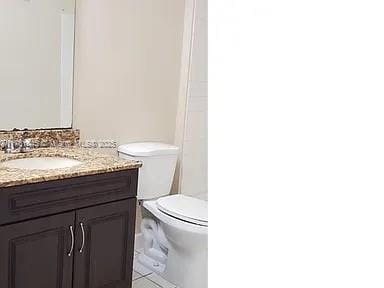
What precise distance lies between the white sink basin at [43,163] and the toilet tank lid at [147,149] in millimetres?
421

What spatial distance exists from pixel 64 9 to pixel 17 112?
24.0 inches

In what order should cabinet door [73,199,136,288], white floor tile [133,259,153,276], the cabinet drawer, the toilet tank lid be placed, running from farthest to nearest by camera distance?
white floor tile [133,259,153,276]
the toilet tank lid
cabinet door [73,199,136,288]
the cabinet drawer

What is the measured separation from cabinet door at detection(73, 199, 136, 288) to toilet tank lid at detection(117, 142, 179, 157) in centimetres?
44

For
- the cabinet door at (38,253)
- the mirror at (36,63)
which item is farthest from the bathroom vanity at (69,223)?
the mirror at (36,63)

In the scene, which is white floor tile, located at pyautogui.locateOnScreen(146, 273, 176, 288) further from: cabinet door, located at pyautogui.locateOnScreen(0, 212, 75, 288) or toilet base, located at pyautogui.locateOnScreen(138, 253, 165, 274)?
cabinet door, located at pyautogui.locateOnScreen(0, 212, 75, 288)

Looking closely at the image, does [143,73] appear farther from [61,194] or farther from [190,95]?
[61,194]

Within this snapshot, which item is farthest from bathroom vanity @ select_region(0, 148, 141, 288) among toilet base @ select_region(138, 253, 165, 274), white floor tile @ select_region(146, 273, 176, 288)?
toilet base @ select_region(138, 253, 165, 274)

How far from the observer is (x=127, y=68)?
2547 millimetres

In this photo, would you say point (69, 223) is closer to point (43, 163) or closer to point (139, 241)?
point (43, 163)

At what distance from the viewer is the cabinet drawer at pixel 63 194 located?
164 cm

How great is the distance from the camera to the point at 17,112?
2.17 metres

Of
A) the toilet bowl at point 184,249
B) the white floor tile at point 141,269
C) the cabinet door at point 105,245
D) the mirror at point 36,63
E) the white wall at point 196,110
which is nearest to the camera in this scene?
the cabinet door at point 105,245

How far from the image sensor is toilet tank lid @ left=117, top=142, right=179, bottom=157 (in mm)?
2455

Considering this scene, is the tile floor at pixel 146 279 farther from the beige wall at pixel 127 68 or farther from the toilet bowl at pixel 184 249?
the beige wall at pixel 127 68
